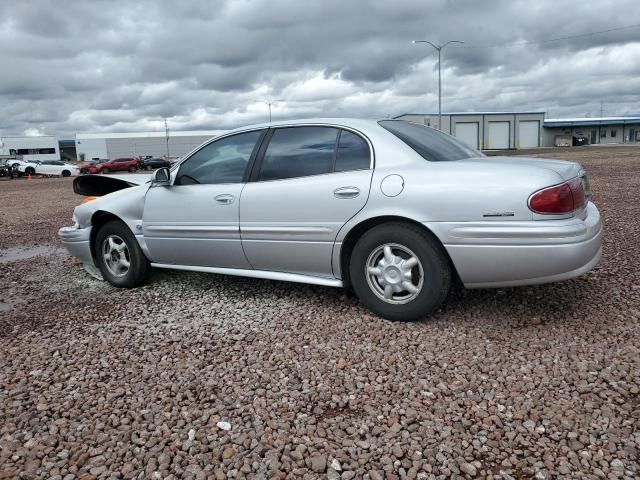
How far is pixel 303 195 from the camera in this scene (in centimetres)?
406

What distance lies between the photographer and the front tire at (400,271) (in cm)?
366

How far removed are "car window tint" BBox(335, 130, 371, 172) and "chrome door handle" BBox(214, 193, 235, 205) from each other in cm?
93

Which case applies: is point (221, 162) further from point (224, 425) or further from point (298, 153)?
point (224, 425)

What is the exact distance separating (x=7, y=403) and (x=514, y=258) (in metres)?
3.05

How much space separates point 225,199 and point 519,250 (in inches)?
90.2

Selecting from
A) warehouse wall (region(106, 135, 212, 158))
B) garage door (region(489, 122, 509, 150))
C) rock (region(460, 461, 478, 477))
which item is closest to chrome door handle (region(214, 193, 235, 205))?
rock (region(460, 461, 478, 477))

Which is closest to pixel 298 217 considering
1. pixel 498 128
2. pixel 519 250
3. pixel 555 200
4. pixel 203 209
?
pixel 203 209

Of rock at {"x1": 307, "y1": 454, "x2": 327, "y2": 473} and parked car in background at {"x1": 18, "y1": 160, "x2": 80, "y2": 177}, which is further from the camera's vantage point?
parked car in background at {"x1": 18, "y1": 160, "x2": 80, "y2": 177}

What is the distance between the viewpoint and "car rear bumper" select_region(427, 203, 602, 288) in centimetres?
337

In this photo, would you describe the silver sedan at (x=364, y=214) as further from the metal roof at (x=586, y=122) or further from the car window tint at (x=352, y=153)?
the metal roof at (x=586, y=122)

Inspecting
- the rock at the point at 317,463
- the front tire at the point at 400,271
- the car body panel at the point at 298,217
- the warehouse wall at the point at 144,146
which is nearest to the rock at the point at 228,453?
the rock at the point at 317,463

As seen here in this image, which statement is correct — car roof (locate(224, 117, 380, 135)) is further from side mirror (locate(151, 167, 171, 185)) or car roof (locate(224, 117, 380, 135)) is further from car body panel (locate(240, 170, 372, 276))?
side mirror (locate(151, 167, 171, 185))

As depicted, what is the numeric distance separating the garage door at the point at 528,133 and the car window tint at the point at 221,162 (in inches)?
3030

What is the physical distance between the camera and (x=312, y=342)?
3.66m
